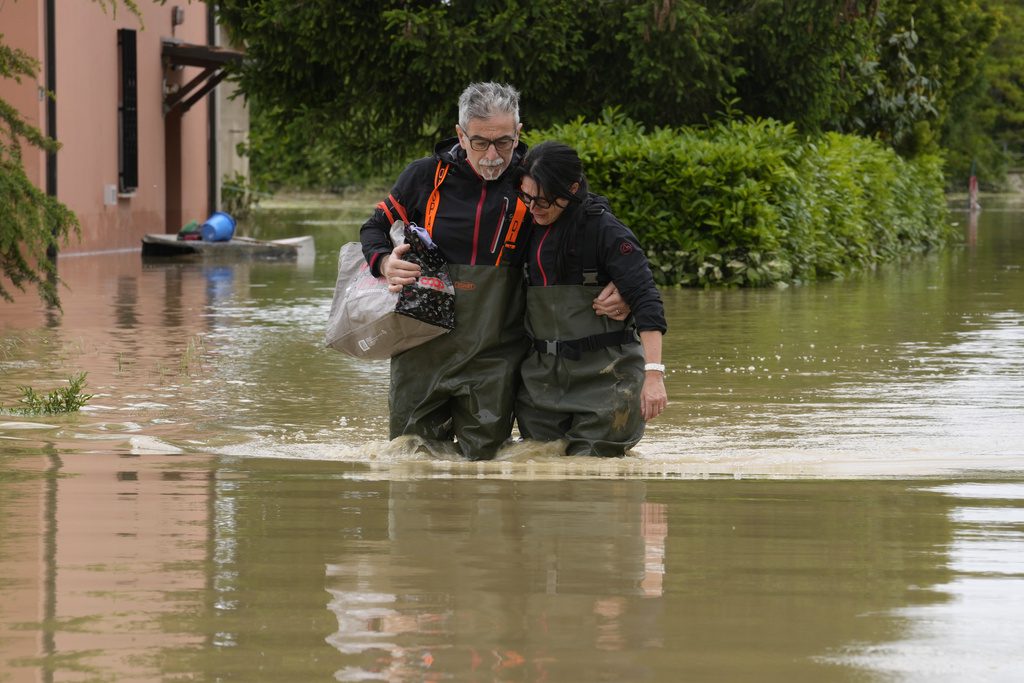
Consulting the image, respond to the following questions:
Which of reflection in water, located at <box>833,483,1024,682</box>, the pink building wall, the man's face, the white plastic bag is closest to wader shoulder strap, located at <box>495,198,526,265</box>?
the man's face

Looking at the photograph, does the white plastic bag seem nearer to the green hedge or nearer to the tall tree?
the tall tree

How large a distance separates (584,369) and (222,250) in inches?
776

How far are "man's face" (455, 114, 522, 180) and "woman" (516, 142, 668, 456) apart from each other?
0.09 m

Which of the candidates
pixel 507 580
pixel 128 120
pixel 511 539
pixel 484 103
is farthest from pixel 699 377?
pixel 128 120

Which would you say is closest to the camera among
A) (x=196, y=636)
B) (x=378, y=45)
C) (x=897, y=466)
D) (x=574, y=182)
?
(x=196, y=636)

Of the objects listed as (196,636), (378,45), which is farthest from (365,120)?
(196,636)

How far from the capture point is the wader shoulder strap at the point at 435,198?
664 centimetres

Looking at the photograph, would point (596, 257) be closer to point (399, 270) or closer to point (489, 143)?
point (489, 143)

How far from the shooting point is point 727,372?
454 inches

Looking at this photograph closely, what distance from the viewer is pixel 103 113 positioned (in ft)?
93.0

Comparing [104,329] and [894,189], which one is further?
[894,189]

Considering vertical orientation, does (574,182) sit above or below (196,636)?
above

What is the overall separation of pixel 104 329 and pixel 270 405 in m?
5.14

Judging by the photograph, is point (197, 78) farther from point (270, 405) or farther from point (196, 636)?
point (196, 636)
